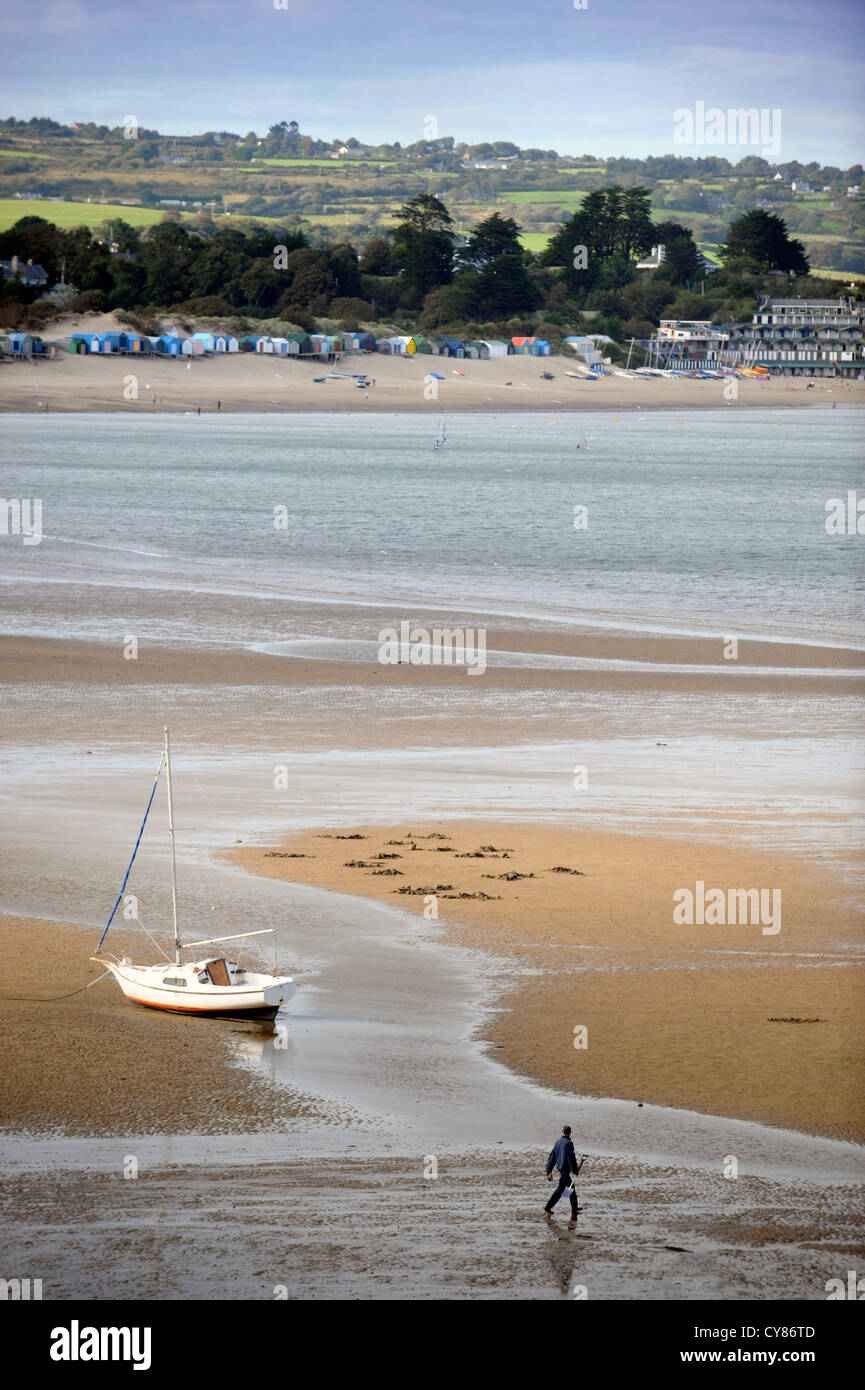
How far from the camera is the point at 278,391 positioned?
547ft

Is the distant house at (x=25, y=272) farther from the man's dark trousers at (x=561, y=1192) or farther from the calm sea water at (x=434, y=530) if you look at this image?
the man's dark trousers at (x=561, y=1192)

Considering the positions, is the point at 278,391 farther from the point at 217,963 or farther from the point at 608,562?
the point at 217,963

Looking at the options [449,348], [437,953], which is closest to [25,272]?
[449,348]

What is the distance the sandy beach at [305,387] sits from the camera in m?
152

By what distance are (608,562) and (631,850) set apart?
3816cm

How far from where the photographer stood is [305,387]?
167125mm

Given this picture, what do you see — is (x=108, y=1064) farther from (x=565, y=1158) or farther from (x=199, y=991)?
(x=565, y=1158)

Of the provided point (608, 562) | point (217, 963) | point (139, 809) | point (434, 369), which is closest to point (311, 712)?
point (139, 809)

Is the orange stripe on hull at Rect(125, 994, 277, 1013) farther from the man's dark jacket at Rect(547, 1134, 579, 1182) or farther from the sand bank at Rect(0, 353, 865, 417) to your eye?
the sand bank at Rect(0, 353, 865, 417)

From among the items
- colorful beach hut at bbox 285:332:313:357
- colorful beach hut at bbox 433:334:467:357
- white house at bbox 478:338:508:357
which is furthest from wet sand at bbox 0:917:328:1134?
white house at bbox 478:338:508:357

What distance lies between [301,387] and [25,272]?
126 ft

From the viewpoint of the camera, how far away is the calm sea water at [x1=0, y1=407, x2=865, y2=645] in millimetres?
47719

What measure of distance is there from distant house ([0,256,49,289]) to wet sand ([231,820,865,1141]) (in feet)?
556

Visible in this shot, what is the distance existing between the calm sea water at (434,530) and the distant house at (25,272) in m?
47.6
